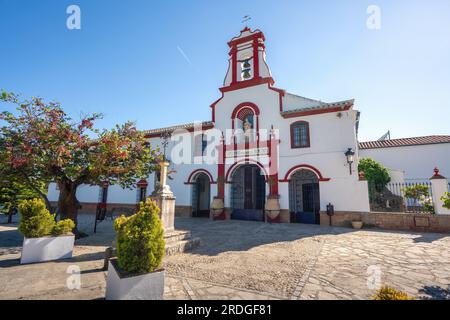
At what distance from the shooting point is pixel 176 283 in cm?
415

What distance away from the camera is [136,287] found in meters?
3.26

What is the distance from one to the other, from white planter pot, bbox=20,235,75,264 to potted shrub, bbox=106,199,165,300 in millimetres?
3292

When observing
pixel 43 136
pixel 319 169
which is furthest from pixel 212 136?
pixel 43 136

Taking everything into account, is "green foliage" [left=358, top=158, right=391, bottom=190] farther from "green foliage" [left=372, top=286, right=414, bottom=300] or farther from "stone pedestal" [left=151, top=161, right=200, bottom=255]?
→ "green foliage" [left=372, top=286, right=414, bottom=300]

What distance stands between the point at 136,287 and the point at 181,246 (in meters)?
3.36

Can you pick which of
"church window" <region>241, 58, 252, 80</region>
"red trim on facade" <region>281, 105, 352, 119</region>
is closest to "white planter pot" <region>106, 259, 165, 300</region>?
"red trim on facade" <region>281, 105, 352, 119</region>

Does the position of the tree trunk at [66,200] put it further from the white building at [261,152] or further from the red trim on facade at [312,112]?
the red trim on facade at [312,112]

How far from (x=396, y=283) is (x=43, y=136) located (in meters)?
10.1

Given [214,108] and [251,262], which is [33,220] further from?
[214,108]

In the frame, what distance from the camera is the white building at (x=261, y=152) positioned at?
12195mm

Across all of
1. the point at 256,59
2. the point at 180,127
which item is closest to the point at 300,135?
the point at 256,59

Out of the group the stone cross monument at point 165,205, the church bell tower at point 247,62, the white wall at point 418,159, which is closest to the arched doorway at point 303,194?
the church bell tower at point 247,62

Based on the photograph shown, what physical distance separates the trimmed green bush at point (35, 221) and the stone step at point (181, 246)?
310 cm

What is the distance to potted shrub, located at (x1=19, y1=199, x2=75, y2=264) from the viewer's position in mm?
5536
